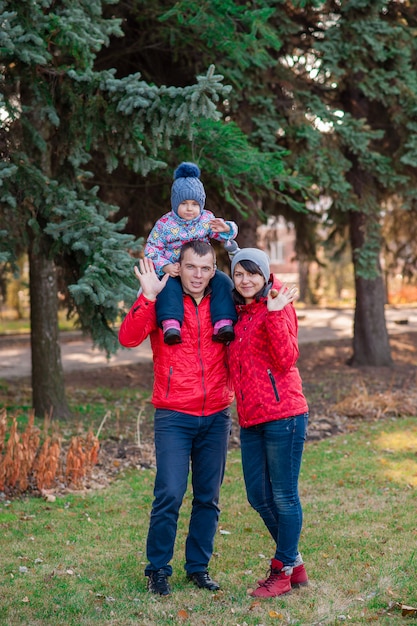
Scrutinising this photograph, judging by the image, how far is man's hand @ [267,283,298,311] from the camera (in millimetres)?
3904

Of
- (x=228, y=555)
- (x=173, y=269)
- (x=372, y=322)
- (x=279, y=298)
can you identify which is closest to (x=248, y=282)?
(x=279, y=298)

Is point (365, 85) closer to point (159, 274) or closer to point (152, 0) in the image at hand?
point (152, 0)

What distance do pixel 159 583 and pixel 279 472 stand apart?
0.88m

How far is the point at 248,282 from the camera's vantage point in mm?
4059

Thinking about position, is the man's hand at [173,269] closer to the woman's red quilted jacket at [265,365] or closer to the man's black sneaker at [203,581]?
the woman's red quilted jacket at [265,365]

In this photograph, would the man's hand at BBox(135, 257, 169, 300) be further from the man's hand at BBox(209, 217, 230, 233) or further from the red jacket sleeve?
the man's hand at BBox(209, 217, 230, 233)

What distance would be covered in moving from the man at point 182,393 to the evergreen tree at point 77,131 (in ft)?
6.74

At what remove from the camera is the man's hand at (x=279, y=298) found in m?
3.90

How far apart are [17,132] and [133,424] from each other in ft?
11.4

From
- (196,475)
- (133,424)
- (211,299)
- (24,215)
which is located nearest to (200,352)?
(211,299)

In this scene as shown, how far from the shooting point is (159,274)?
426 cm

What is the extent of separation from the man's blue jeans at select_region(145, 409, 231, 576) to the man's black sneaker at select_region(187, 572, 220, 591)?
0.03 metres

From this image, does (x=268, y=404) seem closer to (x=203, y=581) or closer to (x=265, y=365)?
(x=265, y=365)

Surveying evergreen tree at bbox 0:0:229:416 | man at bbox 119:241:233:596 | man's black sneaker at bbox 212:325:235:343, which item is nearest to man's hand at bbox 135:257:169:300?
man at bbox 119:241:233:596
